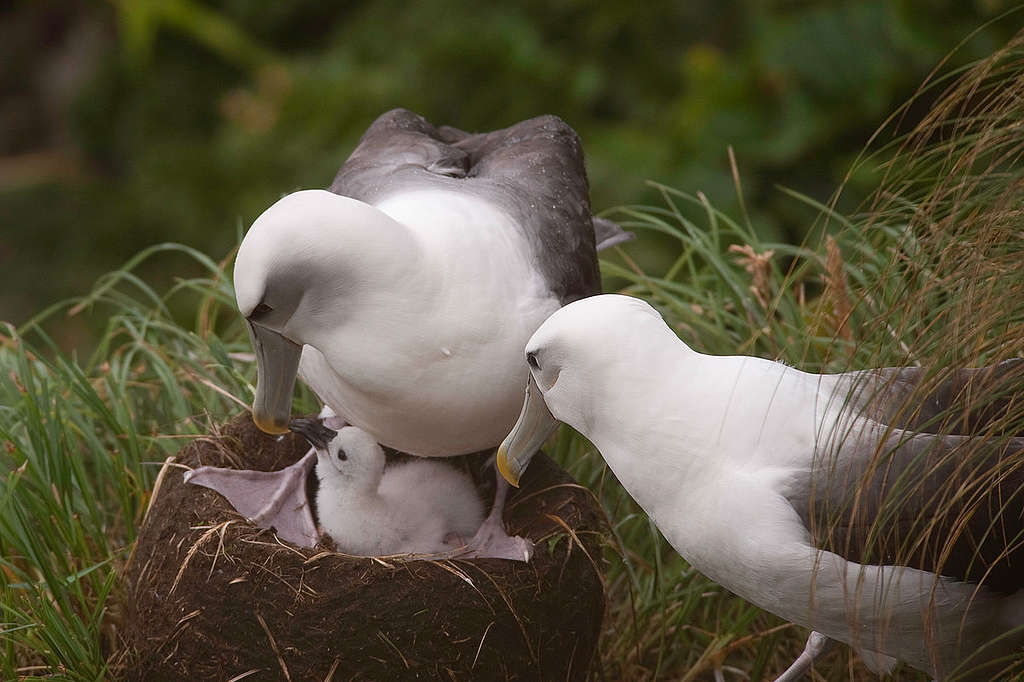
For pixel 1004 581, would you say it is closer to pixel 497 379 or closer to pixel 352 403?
pixel 497 379

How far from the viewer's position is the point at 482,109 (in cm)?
743

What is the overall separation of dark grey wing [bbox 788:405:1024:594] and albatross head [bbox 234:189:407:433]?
A: 3.75ft

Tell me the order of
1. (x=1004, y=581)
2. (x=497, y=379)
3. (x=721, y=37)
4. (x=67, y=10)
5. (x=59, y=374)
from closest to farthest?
(x=1004, y=581) → (x=497, y=379) → (x=59, y=374) → (x=721, y=37) → (x=67, y=10)

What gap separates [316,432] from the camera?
3.64 meters

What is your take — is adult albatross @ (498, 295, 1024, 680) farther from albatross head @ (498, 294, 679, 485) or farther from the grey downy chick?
the grey downy chick

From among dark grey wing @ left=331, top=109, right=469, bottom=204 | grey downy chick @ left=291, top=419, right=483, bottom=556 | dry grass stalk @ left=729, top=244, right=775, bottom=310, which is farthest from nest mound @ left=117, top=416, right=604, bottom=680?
dry grass stalk @ left=729, top=244, right=775, bottom=310

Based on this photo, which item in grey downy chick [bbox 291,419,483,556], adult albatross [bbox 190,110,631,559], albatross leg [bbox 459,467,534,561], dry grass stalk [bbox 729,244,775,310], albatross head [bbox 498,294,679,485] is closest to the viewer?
albatross head [bbox 498,294,679,485]

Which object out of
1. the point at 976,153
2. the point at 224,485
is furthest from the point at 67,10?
the point at 976,153

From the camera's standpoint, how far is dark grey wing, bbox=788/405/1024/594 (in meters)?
2.52

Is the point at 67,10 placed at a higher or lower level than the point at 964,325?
lower

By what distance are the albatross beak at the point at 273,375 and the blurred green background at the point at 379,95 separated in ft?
6.93

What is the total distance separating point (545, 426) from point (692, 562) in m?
0.52

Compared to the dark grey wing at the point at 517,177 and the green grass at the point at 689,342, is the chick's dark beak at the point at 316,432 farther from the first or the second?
the dark grey wing at the point at 517,177

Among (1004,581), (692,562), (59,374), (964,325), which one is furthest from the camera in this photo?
(59,374)
